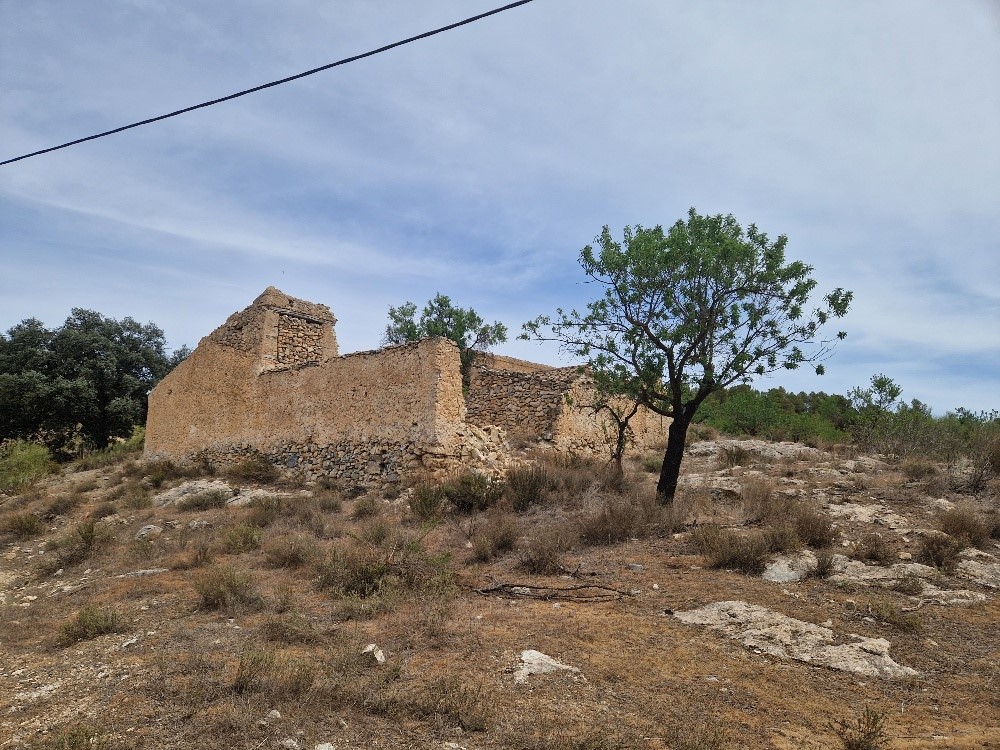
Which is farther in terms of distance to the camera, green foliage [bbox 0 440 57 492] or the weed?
green foliage [bbox 0 440 57 492]

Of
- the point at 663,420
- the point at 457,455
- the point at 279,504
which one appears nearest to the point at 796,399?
the point at 663,420

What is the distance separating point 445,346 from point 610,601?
7.78 m

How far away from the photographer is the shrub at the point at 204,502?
1354 cm

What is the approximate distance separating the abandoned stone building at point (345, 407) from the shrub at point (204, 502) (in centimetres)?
215

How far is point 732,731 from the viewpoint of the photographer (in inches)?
159

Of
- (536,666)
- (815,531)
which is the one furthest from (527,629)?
(815,531)

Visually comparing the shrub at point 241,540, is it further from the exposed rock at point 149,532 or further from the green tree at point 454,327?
the green tree at point 454,327

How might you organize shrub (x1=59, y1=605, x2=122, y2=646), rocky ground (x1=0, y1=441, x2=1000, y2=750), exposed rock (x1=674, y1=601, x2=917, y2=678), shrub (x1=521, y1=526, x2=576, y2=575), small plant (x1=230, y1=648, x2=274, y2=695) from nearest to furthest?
1. rocky ground (x1=0, y1=441, x2=1000, y2=750)
2. small plant (x1=230, y1=648, x2=274, y2=695)
3. exposed rock (x1=674, y1=601, x2=917, y2=678)
4. shrub (x1=59, y1=605, x2=122, y2=646)
5. shrub (x1=521, y1=526, x2=576, y2=575)

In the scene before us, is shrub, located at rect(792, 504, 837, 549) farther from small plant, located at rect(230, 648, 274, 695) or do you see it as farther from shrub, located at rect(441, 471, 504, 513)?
small plant, located at rect(230, 648, 274, 695)

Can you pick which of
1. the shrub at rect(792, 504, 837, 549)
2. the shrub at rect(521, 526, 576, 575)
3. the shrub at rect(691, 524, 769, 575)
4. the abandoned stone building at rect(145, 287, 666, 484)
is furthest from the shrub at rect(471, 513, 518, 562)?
the abandoned stone building at rect(145, 287, 666, 484)

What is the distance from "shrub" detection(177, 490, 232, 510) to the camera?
1354 centimetres

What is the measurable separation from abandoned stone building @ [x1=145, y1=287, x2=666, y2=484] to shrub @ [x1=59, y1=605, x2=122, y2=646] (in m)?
7.22

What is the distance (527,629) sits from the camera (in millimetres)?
5965

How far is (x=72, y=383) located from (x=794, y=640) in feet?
96.9
